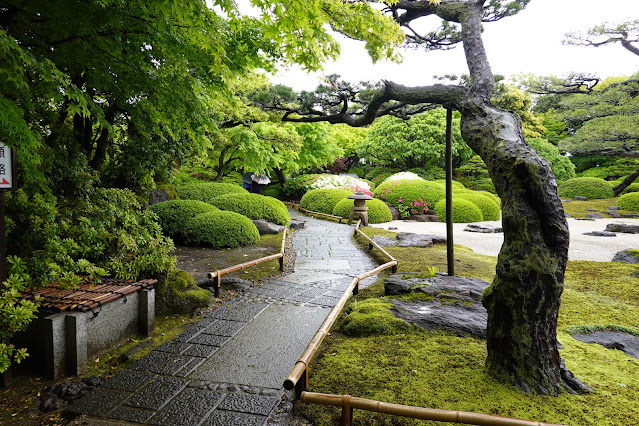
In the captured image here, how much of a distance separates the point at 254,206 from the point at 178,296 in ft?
24.1

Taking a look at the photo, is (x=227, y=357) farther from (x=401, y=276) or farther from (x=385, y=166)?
(x=385, y=166)

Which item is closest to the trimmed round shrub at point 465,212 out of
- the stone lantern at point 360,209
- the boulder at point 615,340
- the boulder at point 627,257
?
the stone lantern at point 360,209

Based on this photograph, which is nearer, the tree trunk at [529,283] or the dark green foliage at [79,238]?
the tree trunk at [529,283]

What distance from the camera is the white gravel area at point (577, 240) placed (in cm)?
923

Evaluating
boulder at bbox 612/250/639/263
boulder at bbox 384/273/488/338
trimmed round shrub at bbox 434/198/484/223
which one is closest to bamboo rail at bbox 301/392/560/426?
boulder at bbox 384/273/488/338

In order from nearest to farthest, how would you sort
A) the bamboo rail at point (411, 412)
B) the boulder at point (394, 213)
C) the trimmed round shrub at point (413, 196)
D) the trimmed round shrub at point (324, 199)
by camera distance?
1. the bamboo rail at point (411, 412)
2. the boulder at point (394, 213)
3. the trimmed round shrub at point (413, 196)
4. the trimmed round shrub at point (324, 199)

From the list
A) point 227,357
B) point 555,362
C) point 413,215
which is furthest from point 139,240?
point 413,215

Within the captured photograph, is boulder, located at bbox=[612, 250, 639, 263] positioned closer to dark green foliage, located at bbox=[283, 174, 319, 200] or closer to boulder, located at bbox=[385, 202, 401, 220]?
boulder, located at bbox=[385, 202, 401, 220]

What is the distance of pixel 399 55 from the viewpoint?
5.04 m

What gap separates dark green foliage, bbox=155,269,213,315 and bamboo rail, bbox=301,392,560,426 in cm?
302

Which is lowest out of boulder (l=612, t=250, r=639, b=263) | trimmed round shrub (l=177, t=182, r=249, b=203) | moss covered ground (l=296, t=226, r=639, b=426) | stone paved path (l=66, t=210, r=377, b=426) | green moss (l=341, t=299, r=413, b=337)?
stone paved path (l=66, t=210, r=377, b=426)

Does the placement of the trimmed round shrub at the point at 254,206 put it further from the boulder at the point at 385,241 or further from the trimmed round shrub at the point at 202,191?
the boulder at the point at 385,241

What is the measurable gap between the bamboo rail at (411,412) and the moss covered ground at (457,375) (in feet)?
0.88

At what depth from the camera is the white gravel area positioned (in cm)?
923
